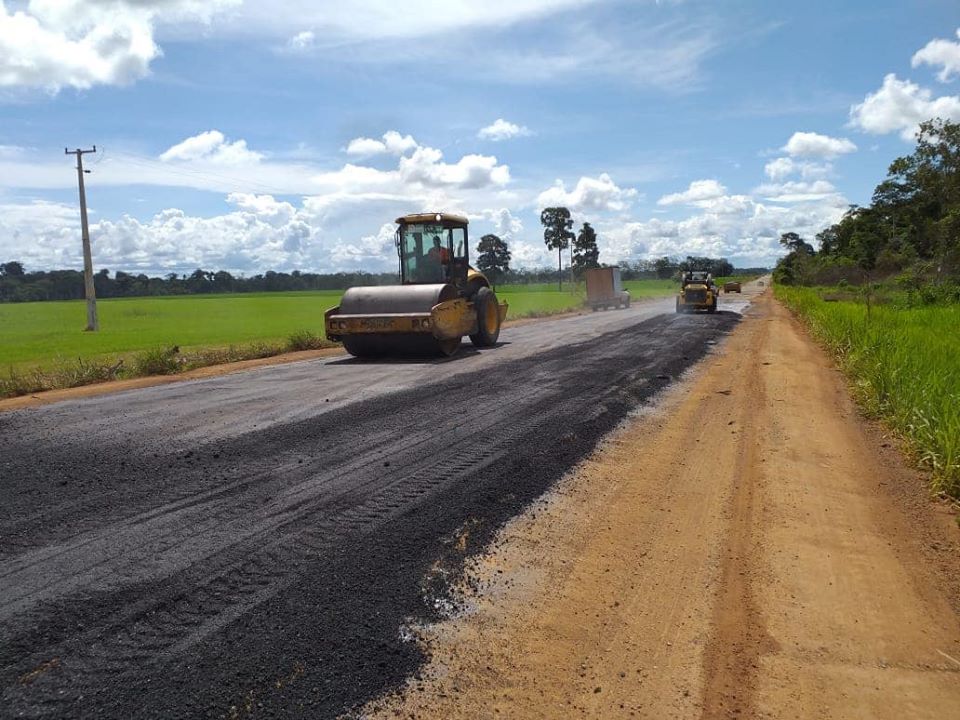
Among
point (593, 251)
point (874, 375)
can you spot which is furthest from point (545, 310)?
point (593, 251)

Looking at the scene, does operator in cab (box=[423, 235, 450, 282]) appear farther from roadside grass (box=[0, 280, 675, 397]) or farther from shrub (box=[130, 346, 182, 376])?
shrub (box=[130, 346, 182, 376])

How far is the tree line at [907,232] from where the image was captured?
122ft

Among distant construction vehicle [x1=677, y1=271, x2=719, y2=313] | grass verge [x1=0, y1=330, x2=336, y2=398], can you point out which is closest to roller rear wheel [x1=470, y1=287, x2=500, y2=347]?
grass verge [x1=0, y1=330, x2=336, y2=398]

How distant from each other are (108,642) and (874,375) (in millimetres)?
9035

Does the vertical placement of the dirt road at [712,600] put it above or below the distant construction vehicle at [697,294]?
below

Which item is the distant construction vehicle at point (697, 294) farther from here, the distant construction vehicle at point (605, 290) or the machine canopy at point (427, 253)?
the machine canopy at point (427, 253)

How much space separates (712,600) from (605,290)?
38.4m

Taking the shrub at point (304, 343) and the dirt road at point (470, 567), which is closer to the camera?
the dirt road at point (470, 567)

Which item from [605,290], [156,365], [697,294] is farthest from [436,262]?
[605,290]

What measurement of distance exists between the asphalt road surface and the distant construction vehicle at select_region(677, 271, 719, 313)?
22.7 m

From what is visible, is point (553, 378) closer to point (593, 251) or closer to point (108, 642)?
point (108, 642)

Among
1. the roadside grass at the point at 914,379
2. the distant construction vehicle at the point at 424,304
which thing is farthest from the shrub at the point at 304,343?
the roadside grass at the point at 914,379

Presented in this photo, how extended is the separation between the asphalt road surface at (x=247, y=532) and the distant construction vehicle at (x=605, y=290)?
32655 millimetres

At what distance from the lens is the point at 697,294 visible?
3016cm
